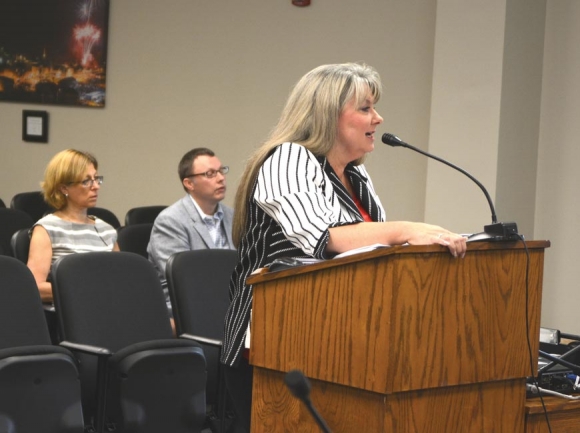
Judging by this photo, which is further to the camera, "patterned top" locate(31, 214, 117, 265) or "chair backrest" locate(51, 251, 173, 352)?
Result: "patterned top" locate(31, 214, 117, 265)

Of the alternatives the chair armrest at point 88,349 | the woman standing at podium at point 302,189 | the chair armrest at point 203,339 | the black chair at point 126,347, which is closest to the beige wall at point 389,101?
the chair armrest at point 203,339

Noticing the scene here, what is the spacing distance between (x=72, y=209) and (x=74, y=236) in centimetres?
17

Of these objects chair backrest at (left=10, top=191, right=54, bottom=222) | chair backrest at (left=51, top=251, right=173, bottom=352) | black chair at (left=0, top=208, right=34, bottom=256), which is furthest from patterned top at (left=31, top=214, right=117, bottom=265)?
chair backrest at (left=10, top=191, right=54, bottom=222)

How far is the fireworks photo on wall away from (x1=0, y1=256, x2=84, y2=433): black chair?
3.58m

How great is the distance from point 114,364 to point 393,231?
1.87 meters

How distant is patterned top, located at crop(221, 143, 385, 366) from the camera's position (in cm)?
193

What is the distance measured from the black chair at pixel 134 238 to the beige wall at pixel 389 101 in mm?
1646

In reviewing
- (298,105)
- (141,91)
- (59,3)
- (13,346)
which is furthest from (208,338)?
(59,3)

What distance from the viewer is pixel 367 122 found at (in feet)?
6.89

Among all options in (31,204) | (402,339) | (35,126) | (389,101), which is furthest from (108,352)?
(35,126)

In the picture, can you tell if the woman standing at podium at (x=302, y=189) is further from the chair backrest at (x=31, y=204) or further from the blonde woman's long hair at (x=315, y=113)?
the chair backrest at (x=31, y=204)

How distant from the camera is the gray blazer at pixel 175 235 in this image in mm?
4508

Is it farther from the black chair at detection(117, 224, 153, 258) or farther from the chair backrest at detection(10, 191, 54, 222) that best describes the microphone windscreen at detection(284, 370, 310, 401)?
the chair backrest at detection(10, 191, 54, 222)

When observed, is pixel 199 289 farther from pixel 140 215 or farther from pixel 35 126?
pixel 35 126
